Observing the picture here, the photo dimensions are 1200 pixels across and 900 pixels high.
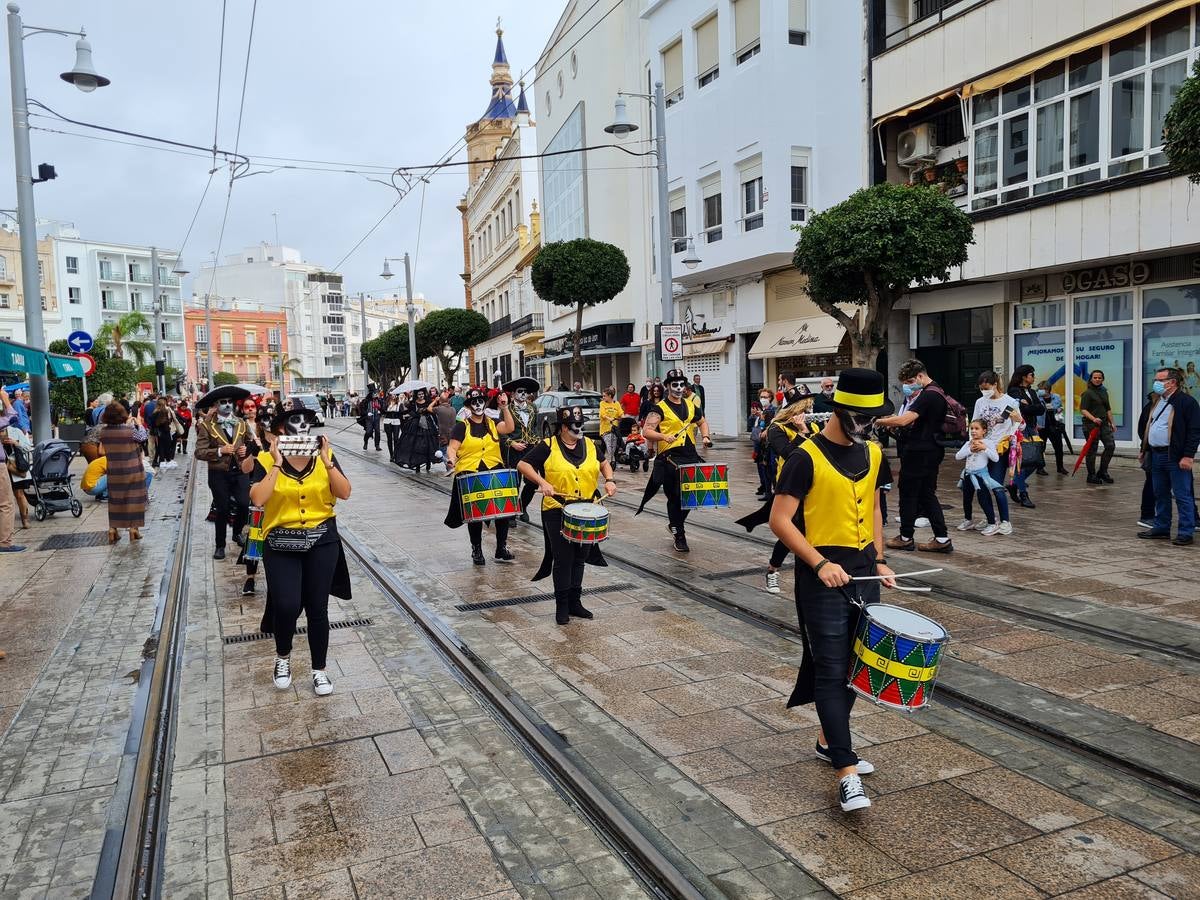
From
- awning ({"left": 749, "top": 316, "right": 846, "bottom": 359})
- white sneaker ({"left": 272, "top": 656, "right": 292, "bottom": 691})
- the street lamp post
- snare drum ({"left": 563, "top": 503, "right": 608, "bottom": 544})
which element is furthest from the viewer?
awning ({"left": 749, "top": 316, "right": 846, "bottom": 359})

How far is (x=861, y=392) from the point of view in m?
3.93

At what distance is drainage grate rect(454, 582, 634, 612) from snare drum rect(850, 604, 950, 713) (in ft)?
14.5

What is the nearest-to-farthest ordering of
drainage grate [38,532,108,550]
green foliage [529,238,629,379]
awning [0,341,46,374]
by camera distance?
drainage grate [38,532,108,550]
awning [0,341,46,374]
green foliage [529,238,629,379]

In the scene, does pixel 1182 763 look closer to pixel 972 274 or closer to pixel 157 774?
pixel 157 774

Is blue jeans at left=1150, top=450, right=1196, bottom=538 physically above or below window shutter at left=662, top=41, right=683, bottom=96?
below

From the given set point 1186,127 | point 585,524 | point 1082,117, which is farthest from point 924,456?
point 1082,117

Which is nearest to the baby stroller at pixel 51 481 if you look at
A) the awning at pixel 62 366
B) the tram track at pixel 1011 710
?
the awning at pixel 62 366

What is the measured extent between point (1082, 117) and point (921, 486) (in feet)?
39.4

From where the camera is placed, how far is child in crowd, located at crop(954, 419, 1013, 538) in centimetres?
998

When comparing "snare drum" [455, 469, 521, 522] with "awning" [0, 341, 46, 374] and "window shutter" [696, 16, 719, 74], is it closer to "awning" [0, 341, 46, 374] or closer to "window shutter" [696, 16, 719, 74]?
"awning" [0, 341, 46, 374]

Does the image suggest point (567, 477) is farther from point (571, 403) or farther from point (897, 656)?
point (571, 403)

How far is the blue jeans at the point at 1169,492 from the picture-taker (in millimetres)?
9352

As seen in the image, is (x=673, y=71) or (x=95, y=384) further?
(x=95, y=384)

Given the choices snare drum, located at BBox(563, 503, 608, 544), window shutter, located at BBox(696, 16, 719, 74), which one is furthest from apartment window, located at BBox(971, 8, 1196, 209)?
snare drum, located at BBox(563, 503, 608, 544)
